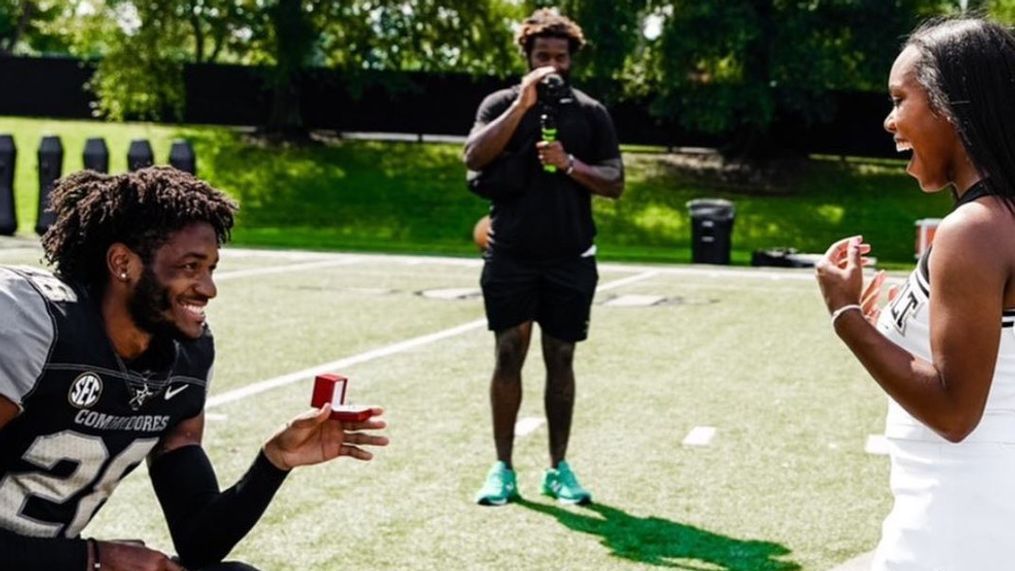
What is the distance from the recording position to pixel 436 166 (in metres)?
36.8

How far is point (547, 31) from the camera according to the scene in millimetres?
6887

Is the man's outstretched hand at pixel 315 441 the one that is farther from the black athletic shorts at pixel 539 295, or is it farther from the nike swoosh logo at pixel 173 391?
the black athletic shorts at pixel 539 295

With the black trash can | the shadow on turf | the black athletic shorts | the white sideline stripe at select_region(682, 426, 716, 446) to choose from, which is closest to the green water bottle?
the black athletic shorts

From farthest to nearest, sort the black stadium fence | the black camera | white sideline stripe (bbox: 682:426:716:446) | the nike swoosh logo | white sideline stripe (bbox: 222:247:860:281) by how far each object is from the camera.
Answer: the black stadium fence, white sideline stripe (bbox: 222:247:860:281), white sideline stripe (bbox: 682:426:716:446), the black camera, the nike swoosh logo

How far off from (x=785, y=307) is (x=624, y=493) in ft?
29.3

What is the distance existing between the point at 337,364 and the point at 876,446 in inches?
158

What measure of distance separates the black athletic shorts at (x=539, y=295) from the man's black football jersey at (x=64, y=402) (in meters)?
3.29

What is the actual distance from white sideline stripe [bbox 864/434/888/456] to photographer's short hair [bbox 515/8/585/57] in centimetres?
272

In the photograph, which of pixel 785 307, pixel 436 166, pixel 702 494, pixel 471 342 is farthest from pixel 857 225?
pixel 702 494

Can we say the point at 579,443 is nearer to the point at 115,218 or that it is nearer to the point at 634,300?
the point at 115,218

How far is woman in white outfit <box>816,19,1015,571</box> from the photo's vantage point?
2812mm

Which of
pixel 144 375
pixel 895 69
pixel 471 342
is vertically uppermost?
pixel 895 69

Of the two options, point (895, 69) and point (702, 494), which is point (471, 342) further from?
point (895, 69)

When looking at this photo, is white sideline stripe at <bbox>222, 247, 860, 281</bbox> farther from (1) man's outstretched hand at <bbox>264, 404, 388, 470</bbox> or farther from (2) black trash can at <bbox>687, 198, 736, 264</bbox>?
(1) man's outstretched hand at <bbox>264, 404, 388, 470</bbox>
